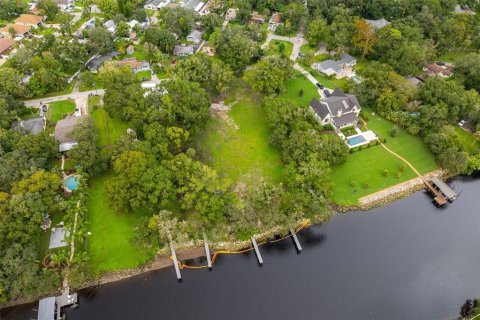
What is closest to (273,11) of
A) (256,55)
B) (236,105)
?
(256,55)

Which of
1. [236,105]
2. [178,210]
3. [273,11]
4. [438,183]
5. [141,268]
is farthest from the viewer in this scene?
[273,11]

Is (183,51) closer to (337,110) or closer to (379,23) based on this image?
(337,110)

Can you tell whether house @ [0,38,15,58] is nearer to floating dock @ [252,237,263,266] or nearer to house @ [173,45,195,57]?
house @ [173,45,195,57]

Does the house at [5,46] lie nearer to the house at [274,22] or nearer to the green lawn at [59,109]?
the green lawn at [59,109]

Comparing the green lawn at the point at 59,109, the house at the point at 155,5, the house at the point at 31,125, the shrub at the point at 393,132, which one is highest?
the house at the point at 155,5

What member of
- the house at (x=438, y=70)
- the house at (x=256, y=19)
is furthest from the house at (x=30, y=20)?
the house at (x=438, y=70)

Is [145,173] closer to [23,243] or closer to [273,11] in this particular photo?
[23,243]
